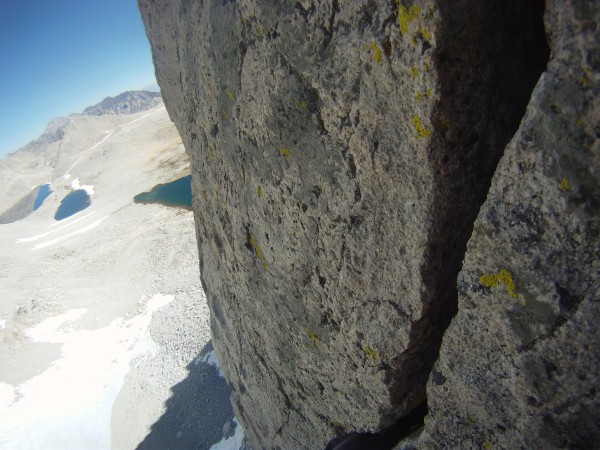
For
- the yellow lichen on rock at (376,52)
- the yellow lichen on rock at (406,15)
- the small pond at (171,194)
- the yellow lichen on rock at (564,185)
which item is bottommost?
the small pond at (171,194)

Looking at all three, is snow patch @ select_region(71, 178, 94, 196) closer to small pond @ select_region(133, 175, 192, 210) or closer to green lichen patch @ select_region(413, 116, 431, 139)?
small pond @ select_region(133, 175, 192, 210)

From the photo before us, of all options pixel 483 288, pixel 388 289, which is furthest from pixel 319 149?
pixel 483 288

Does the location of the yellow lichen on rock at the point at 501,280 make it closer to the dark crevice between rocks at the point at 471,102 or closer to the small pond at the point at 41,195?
the dark crevice between rocks at the point at 471,102

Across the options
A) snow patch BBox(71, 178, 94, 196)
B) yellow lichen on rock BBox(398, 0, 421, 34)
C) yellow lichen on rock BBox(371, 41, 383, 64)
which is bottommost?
snow patch BBox(71, 178, 94, 196)

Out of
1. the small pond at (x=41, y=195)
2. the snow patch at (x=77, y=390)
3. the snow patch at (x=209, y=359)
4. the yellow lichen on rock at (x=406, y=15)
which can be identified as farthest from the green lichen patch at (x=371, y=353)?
the small pond at (x=41, y=195)

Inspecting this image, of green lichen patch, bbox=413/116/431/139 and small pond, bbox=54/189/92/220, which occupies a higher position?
green lichen patch, bbox=413/116/431/139

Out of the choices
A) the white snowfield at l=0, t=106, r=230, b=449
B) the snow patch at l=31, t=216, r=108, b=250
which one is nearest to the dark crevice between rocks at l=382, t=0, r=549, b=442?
the white snowfield at l=0, t=106, r=230, b=449

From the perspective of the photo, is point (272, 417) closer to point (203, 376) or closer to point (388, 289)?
point (388, 289)
